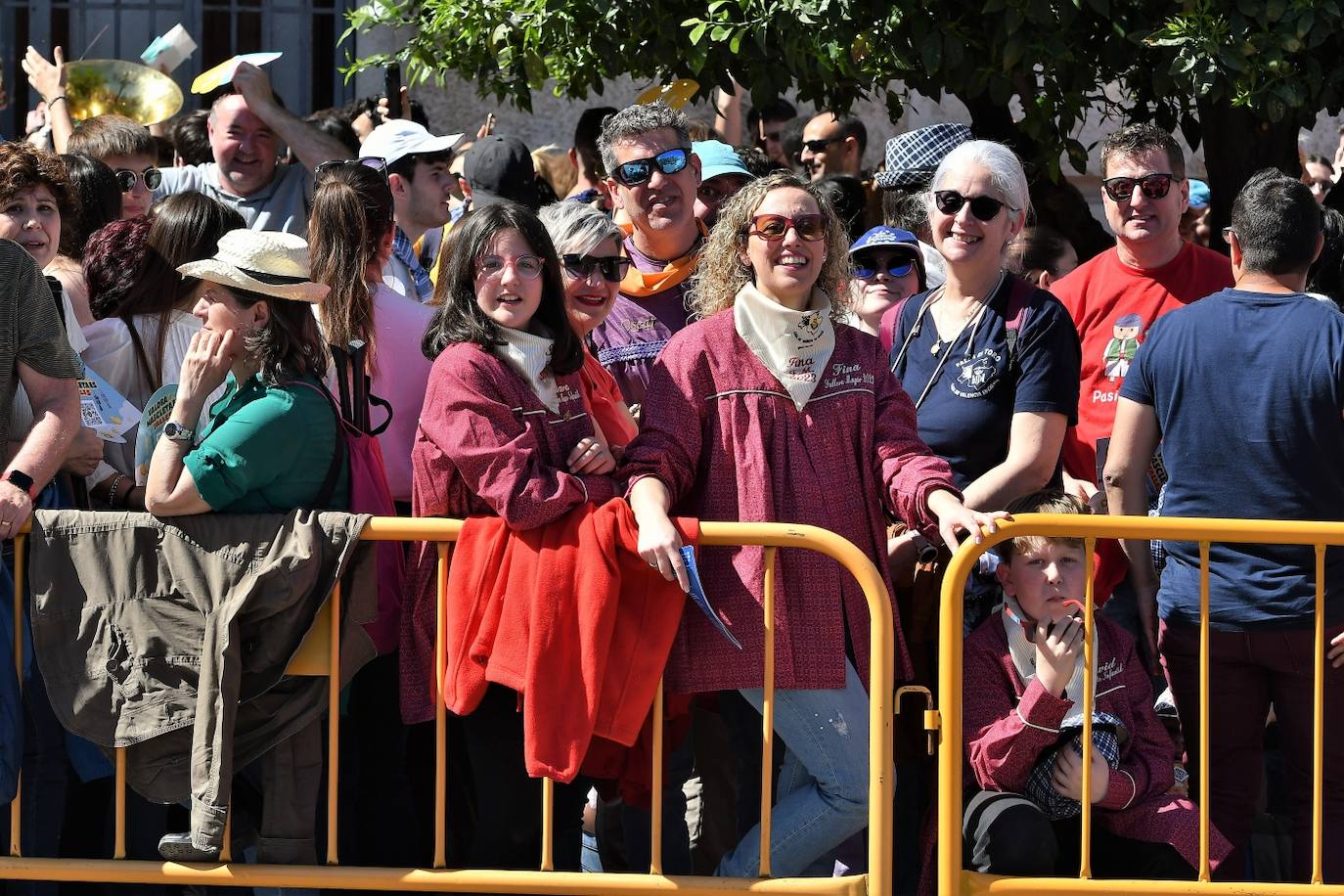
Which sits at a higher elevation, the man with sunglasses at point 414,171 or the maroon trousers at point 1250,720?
the man with sunglasses at point 414,171

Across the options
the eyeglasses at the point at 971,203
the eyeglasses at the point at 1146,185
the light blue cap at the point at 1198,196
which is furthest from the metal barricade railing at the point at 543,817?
the light blue cap at the point at 1198,196

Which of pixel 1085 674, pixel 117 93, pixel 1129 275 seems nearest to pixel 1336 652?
pixel 1085 674

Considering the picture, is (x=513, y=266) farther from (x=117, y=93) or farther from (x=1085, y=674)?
(x=117, y=93)

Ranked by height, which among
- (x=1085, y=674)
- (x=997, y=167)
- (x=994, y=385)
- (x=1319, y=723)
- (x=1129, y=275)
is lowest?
(x=1319, y=723)

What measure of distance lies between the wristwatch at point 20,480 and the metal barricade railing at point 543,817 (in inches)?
4.3

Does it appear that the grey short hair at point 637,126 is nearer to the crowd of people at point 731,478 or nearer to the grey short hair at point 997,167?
the crowd of people at point 731,478

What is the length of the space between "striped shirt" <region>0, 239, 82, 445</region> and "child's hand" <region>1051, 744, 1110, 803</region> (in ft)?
8.54

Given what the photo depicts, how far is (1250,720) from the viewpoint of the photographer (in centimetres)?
484

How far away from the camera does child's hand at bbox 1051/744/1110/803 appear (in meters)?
4.53

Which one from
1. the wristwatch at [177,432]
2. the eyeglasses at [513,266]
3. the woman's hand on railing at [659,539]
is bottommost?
the woman's hand on railing at [659,539]

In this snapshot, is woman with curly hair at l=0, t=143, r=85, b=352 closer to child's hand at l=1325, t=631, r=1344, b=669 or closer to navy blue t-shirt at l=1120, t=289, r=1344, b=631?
navy blue t-shirt at l=1120, t=289, r=1344, b=631

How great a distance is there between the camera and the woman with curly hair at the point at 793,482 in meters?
4.39

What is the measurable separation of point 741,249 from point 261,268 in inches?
46.5

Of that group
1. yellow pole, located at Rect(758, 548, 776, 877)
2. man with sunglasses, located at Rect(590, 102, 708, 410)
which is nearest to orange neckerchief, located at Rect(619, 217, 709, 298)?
man with sunglasses, located at Rect(590, 102, 708, 410)
